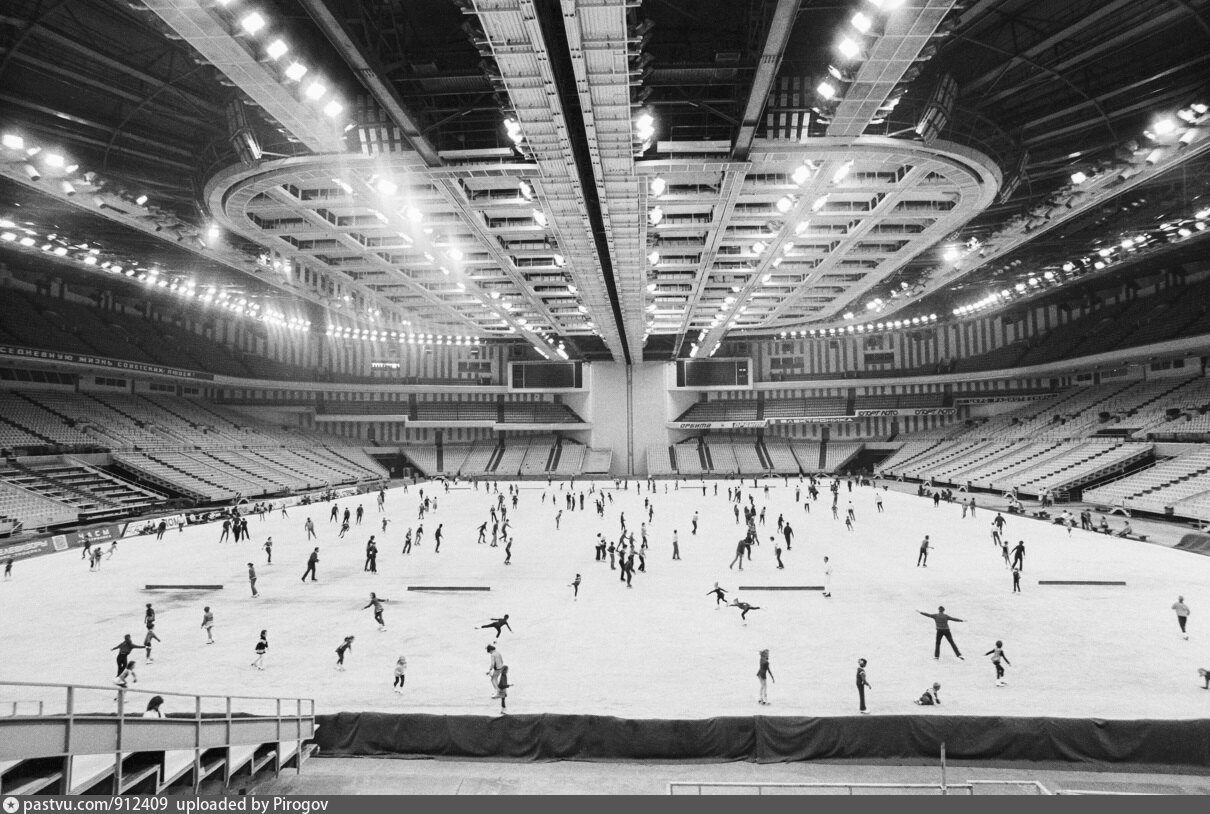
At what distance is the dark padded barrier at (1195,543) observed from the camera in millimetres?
23309

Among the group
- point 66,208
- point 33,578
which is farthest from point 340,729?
point 66,208

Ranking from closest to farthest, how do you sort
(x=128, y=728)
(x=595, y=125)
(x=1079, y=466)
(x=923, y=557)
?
1. (x=128, y=728)
2. (x=595, y=125)
3. (x=923, y=557)
4. (x=1079, y=466)

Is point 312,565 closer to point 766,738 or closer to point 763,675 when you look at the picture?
point 763,675

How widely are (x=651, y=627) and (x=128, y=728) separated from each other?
10525 millimetres

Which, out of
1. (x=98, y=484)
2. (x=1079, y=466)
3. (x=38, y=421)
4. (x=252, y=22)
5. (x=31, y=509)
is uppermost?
(x=252, y=22)

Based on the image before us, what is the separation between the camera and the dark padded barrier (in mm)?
23309

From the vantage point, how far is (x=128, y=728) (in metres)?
6.52

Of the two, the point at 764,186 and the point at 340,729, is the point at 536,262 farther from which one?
the point at 340,729

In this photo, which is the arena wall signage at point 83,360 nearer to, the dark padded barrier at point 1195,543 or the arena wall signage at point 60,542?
the arena wall signage at point 60,542

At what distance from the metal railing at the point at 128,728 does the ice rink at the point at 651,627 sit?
2.56ft

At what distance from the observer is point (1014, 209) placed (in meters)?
32.0

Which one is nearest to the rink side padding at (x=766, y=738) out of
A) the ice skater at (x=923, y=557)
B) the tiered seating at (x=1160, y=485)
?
the ice skater at (x=923, y=557)

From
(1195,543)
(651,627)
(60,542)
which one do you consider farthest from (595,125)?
(60,542)

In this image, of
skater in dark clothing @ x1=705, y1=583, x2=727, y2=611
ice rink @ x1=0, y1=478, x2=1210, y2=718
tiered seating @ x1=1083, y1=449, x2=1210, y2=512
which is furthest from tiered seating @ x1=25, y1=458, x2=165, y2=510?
tiered seating @ x1=1083, y1=449, x2=1210, y2=512
